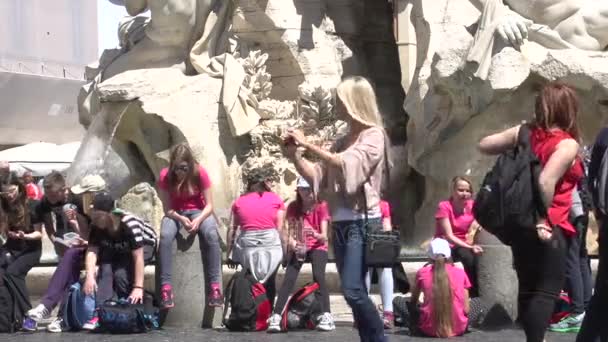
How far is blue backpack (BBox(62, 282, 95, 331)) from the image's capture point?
1069 cm

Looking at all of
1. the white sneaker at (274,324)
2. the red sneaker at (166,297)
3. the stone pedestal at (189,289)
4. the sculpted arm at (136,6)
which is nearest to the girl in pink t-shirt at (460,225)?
the white sneaker at (274,324)

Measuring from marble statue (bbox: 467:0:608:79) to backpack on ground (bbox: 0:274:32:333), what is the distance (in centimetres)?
387

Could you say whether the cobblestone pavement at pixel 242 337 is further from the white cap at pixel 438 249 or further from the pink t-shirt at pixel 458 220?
the pink t-shirt at pixel 458 220

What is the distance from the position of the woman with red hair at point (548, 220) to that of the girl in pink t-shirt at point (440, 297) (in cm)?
251

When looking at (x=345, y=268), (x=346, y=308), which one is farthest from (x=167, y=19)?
(x=345, y=268)

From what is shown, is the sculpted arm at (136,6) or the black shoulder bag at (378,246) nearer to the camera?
the black shoulder bag at (378,246)

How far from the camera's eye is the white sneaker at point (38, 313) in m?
10.8

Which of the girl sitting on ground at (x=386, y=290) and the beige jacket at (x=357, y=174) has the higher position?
the beige jacket at (x=357, y=174)

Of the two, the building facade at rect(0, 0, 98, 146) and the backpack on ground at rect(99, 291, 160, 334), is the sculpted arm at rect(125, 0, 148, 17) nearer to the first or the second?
the backpack on ground at rect(99, 291, 160, 334)

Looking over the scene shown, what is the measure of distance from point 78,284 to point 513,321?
9.58 ft

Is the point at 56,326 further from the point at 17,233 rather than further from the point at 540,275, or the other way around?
the point at 540,275

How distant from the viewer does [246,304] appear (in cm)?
1044

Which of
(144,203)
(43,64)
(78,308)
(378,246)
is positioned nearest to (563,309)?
(378,246)

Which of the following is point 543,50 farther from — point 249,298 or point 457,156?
point 249,298
